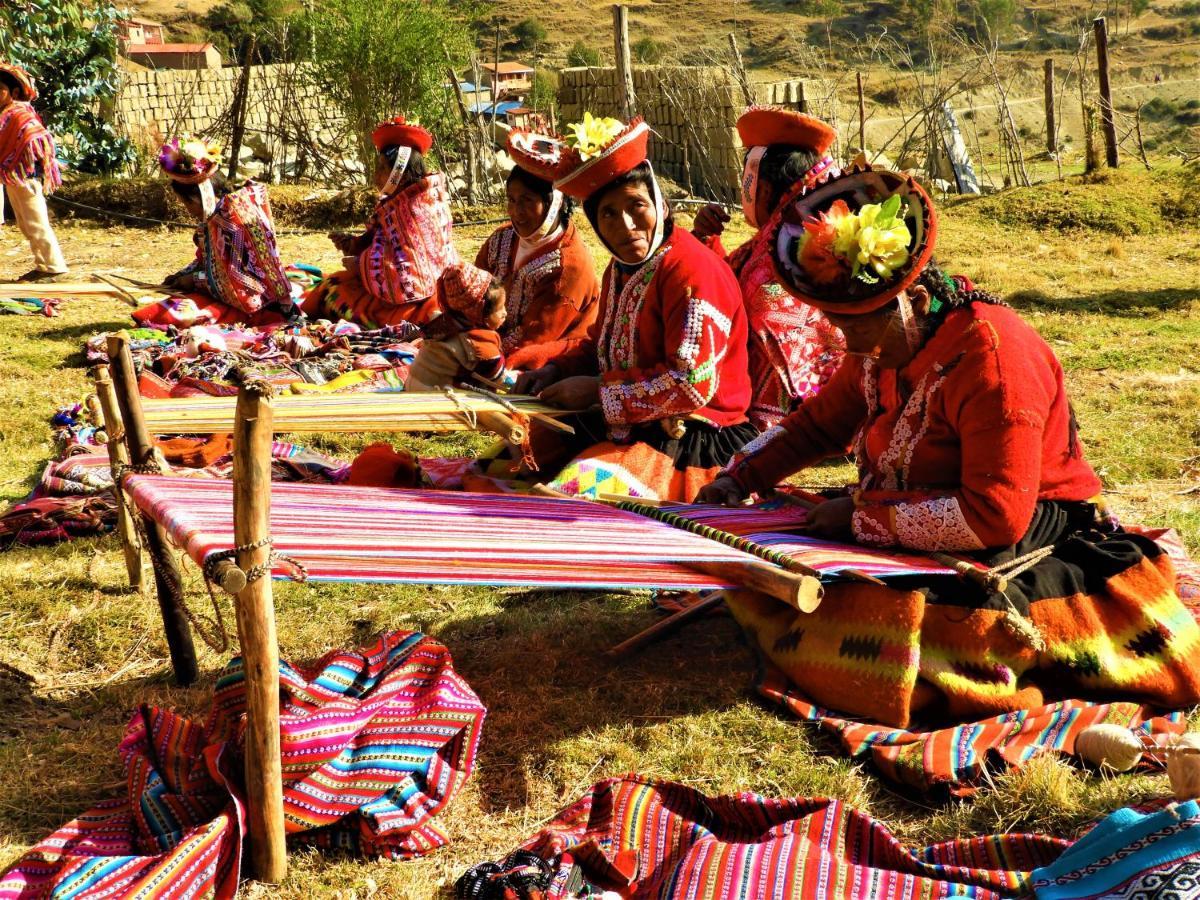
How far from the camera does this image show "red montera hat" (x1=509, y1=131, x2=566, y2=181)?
169 inches

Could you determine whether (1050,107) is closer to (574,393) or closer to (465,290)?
(465,290)

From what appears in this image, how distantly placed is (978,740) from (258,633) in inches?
62.2

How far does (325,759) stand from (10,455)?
3.59 m

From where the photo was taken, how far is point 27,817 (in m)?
2.64

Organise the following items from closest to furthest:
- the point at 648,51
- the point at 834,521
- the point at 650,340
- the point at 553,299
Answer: the point at 834,521 → the point at 650,340 → the point at 553,299 → the point at 648,51

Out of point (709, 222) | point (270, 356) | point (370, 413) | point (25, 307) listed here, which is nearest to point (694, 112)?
point (25, 307)

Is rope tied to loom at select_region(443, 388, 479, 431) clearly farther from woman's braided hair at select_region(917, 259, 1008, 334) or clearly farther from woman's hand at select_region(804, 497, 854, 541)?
woman's braided hair at select_region(917, 259, 1008, 334)

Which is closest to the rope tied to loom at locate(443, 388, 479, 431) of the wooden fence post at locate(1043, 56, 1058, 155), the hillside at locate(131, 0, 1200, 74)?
the wooden fence post at locate(1043, 56, 1058, 155)

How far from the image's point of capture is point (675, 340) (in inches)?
141

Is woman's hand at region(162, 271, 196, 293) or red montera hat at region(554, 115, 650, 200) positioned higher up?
red montera hat at region(554, 115, 650, 200)

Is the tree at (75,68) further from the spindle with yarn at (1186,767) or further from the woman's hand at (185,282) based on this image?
the spindle with yarn at (1186,767)

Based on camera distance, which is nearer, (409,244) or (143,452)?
(143,452)

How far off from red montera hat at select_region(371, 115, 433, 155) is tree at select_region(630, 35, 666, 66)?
106ft

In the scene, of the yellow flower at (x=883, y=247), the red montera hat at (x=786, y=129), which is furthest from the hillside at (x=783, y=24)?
the yellow flower at (x=883, y=247)
